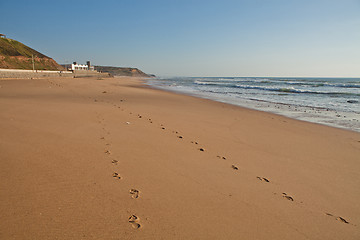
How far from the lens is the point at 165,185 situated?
261cm

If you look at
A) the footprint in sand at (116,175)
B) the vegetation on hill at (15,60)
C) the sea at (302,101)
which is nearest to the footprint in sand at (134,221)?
the footprint in sand at (116,175)

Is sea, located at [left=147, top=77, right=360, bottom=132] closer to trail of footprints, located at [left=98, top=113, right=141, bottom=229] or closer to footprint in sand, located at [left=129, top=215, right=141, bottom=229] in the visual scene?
trail of footprints, located at [left=98, top=113, right=141, bottom=229]

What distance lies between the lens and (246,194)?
2580 millimetres

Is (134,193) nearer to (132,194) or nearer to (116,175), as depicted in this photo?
(132,194)

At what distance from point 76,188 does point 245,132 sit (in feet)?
15.6

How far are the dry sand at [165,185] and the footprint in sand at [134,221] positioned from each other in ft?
0.04

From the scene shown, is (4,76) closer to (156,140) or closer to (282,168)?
(156,140)

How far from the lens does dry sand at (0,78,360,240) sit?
185cm

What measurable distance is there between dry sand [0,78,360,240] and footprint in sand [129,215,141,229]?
0.04ft

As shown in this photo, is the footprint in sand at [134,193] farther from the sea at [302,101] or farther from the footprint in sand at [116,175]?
the sea at [302,101]

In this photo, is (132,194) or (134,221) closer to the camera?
(134,221)

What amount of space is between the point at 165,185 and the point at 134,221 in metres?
0.76

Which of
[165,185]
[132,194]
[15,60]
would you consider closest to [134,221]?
[132,194]

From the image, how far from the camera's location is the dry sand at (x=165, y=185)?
185cm
